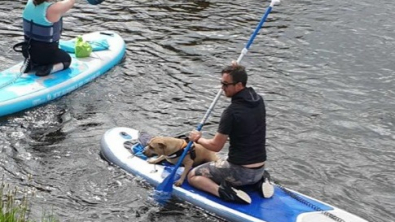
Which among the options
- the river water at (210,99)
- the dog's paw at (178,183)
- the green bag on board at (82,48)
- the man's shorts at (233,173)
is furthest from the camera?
the green bag on board at (82,48)

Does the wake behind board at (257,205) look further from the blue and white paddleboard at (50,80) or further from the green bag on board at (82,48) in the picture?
the green bag on board at (82,48)

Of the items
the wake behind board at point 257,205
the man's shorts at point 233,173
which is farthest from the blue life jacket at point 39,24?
the man's shorts at point 233,173

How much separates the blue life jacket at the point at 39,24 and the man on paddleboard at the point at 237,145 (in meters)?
3.76

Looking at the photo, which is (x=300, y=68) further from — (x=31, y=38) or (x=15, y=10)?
(x=15, y=10)

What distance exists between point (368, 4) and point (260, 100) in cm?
970

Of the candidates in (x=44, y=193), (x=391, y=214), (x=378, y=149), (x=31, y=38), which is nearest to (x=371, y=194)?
(x=391, y=214)

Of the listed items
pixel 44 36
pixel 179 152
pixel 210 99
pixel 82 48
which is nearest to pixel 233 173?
pixel 179 152

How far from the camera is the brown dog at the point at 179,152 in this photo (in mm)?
7730

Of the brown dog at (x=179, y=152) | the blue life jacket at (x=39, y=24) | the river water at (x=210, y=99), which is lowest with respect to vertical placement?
the river water at (x=210, y=99)

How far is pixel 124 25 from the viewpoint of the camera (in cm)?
1390

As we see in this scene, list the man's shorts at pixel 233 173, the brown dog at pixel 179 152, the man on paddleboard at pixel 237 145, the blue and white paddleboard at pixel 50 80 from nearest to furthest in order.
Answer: the man on paddleboard at pixel 237 145 → the man's shorts at pixel 233 173 → the brown dog at pixel 179 152 → the blue and white paddleboard at pixel 50 80

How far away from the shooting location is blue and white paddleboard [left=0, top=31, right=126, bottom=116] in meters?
9.52

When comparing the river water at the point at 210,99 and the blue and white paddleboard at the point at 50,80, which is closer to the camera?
the river water at the point at 210,99

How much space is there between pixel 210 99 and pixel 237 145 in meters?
3.56
